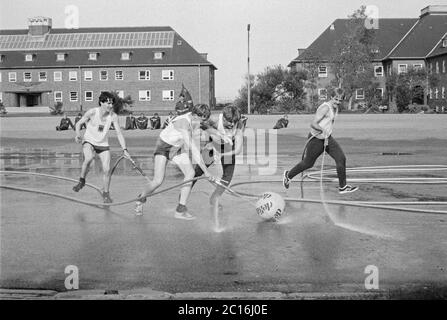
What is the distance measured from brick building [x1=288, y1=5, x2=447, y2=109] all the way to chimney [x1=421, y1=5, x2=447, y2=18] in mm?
109

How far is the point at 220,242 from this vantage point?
807 centimetres

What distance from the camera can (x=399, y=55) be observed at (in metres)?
69.4

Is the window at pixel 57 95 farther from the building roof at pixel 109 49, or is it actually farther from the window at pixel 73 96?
the building roof at pixel 109 49

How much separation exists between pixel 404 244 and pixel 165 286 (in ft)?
11.2

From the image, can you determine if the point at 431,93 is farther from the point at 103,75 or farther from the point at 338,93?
the point at 338,93

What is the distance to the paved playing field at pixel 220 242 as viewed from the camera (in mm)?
6285

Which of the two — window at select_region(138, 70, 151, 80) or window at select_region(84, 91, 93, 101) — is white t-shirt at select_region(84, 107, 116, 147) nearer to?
window at select_region(138, 70, 151, 80)

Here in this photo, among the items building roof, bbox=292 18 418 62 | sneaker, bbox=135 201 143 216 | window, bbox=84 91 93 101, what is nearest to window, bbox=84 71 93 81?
window, bbox=84 91 93 101

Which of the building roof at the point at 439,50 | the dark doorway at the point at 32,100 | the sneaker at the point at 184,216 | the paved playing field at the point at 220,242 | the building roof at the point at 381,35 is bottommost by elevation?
the paved playing field at the point at 220,242

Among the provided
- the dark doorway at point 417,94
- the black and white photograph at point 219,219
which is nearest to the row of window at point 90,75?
the dark doorway at point 417,94

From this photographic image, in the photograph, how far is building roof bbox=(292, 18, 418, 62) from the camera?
66025 millimetres

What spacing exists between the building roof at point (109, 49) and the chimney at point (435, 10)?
955 inches
